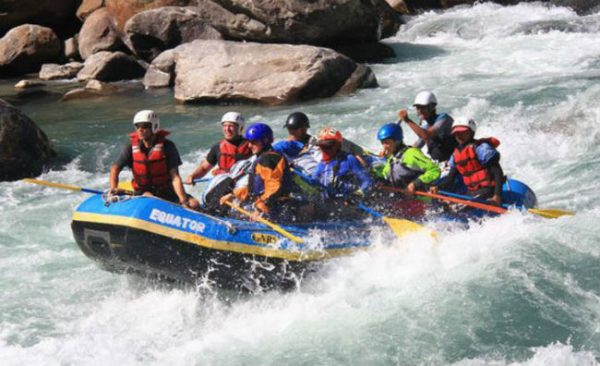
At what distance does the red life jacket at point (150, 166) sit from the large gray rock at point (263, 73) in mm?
7097

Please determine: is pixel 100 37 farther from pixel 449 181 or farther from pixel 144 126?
pixel 449 181

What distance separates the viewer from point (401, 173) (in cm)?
667

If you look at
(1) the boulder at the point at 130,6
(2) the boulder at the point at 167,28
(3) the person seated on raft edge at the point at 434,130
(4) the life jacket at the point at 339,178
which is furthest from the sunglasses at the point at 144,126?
(1) the boulder at the point at 130,6

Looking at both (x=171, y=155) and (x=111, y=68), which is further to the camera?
(x=111, y=68)

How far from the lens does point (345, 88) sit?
45.2 ft

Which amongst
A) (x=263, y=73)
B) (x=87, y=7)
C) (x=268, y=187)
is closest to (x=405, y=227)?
(x=268, y=187)

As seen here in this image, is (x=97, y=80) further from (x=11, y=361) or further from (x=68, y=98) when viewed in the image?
(x=11, y=361)

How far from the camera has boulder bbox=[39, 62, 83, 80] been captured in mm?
18125

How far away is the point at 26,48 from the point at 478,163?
15.5 m

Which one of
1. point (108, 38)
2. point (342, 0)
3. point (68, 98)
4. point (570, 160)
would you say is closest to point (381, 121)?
point (570, 160)

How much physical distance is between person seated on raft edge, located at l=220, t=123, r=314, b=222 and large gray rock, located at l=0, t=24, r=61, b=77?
14479 mm

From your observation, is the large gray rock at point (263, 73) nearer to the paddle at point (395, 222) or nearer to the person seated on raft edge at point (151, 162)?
the paddle at point (395, 222)

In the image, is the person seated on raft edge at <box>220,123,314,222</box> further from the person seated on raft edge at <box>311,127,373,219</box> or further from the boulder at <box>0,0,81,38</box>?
the boulder at <box>0,0,81,38</box>

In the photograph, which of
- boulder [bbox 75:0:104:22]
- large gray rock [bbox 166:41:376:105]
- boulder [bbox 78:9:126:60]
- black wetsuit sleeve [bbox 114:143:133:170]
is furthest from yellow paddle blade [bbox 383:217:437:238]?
boulder [bbox 75:0:104:22]
